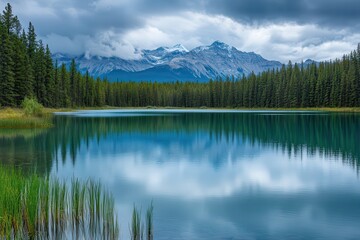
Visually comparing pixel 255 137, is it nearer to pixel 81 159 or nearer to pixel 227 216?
pixel 81 159

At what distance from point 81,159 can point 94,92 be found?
5155 inches

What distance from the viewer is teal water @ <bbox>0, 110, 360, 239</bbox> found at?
13820 millimetres

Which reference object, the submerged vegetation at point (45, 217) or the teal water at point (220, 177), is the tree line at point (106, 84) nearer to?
the teal water at point (220, 177)

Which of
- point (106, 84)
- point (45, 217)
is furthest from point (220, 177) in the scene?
point (106, 84)

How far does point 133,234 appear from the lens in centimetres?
1141

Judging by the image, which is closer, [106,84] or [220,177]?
[220,177]

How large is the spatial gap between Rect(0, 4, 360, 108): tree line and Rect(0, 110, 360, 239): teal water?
36498 millimetres

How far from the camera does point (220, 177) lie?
75.0ft

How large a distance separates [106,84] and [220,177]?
170779 millimetres

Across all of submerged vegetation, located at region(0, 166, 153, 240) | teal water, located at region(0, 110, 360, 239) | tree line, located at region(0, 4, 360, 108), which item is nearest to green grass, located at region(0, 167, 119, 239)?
submerged vegetation, located at region(0, 166, 153, 240)

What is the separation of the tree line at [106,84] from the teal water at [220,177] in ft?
120

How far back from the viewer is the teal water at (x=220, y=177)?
544 inches

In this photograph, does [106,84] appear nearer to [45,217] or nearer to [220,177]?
[220,177]

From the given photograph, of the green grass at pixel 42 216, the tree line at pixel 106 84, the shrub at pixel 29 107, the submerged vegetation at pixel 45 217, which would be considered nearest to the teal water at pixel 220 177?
the submerged vegetation at pixel 45 217
